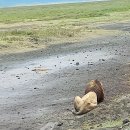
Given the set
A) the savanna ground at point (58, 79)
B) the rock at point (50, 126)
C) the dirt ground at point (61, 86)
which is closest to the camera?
the rock at point (50, 126)

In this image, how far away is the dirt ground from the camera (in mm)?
12352

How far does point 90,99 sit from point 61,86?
426cm

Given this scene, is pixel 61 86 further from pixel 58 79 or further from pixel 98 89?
pixel 98 89

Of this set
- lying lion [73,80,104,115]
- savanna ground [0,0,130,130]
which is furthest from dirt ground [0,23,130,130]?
lying lion [73,80,104,115]

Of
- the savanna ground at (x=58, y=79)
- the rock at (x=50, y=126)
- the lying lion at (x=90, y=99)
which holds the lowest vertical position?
the savanna ground at (x=58, y=79)

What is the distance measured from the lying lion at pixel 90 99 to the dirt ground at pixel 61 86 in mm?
192

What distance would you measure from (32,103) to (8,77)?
5.38m

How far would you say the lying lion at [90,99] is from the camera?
510 inches

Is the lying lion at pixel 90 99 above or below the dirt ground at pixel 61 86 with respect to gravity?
above

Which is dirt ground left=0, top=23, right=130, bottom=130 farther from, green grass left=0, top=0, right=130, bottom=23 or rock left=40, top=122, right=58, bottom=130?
green grass left=0, top=0, right=130, bottom=23

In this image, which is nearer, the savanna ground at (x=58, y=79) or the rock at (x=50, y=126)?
the rock at (x=50, y=126)

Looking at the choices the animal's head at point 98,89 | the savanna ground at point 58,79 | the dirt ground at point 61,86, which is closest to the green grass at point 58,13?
the savanna ground at point 58,79

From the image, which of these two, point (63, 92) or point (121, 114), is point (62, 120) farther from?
point (63, 92)

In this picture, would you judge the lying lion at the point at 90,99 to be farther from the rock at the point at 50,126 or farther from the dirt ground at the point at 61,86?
the rock at the point at 50,126
